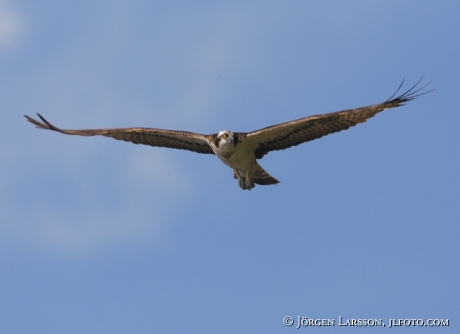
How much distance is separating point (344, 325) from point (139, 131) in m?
7.73

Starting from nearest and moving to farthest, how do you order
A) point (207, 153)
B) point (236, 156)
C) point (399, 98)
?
point (399, 98) < point (236, 156) < point (207, 153)

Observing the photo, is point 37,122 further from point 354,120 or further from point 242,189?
point 354,120

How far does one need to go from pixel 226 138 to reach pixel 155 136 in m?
2.56

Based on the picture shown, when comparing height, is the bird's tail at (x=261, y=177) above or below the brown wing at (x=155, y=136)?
below

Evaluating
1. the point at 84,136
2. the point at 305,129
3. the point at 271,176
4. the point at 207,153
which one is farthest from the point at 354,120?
the point at 84,136

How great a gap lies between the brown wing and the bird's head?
3.35 ft

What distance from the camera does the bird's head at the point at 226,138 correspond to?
72.5ft

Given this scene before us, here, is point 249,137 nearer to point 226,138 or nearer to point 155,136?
Answer: point 226,138

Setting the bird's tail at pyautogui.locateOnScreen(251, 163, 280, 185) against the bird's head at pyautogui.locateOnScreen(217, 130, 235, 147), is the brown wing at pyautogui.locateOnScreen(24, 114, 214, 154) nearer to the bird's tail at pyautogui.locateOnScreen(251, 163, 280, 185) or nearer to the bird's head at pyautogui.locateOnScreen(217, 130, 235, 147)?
the bird's head at pyautogui.locateOnScreen(217, 130, 235, 147)

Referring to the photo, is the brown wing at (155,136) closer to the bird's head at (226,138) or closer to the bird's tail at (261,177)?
the bird's head at (226,138)

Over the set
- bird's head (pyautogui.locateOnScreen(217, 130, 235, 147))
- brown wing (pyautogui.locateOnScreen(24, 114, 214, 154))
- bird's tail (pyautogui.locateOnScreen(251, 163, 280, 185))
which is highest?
brown wing (pyautogui.locateOnScreen(24, 114, 214, 154))

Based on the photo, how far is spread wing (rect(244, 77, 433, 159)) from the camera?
837 inches

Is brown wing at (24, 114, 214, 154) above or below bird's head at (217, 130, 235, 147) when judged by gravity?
above

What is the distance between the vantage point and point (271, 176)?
23297 millimetres
